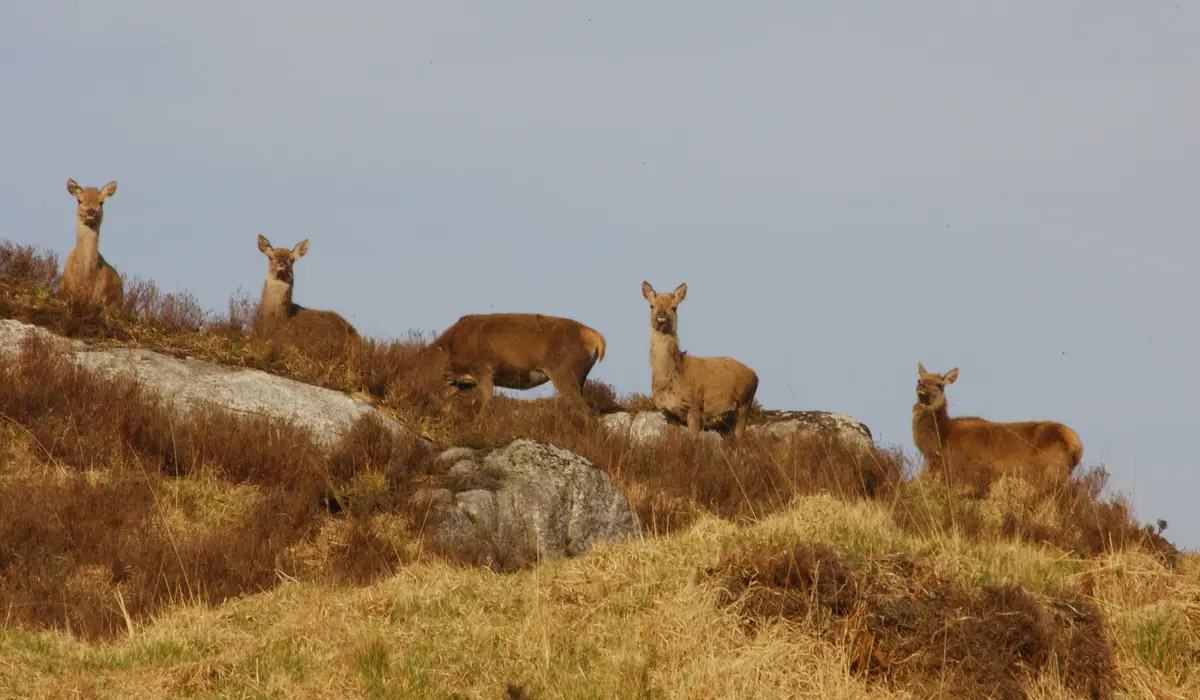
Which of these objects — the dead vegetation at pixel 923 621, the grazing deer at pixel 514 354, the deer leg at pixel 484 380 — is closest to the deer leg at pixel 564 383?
the grazing deer at pixel 514 354

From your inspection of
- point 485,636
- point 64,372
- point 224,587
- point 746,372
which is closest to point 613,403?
point 746,372

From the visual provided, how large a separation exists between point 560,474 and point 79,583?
4.26 metres

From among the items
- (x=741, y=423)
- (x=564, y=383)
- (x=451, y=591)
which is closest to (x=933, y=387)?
(x=741, y=423)

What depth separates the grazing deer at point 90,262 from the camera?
16.0 metres

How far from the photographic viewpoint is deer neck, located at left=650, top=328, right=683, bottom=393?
1803 centimetres

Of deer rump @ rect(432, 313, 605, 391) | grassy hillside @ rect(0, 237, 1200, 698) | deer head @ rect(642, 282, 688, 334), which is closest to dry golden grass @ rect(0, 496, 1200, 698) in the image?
grassy hillside @ rect(0, 237, 1200, 698)

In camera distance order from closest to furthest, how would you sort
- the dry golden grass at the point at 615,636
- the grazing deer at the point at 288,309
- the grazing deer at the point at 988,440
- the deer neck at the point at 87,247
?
1. the dry golden grass at the point at 615,636
2. the grazing deer at the point at 988,440
3. the deer neck at the point at 87,247
4. the grazing deer at the point at 288,309

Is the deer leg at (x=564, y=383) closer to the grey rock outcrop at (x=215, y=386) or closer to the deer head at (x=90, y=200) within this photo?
the grey rock outcrop at (x=215, y=386)

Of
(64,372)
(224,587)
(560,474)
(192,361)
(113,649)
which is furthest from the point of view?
(192,361)

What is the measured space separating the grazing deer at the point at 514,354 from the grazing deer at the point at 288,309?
140cm

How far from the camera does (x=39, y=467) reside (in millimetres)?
12031

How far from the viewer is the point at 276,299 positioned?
17.8 metres

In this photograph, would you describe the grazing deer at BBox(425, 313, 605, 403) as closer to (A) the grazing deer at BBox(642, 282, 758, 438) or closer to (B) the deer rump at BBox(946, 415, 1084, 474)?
(A) the grazing deer at BBox(642, 282, 758, 438)

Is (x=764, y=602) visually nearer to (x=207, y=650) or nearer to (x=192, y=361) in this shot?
(x=207, y=650)
